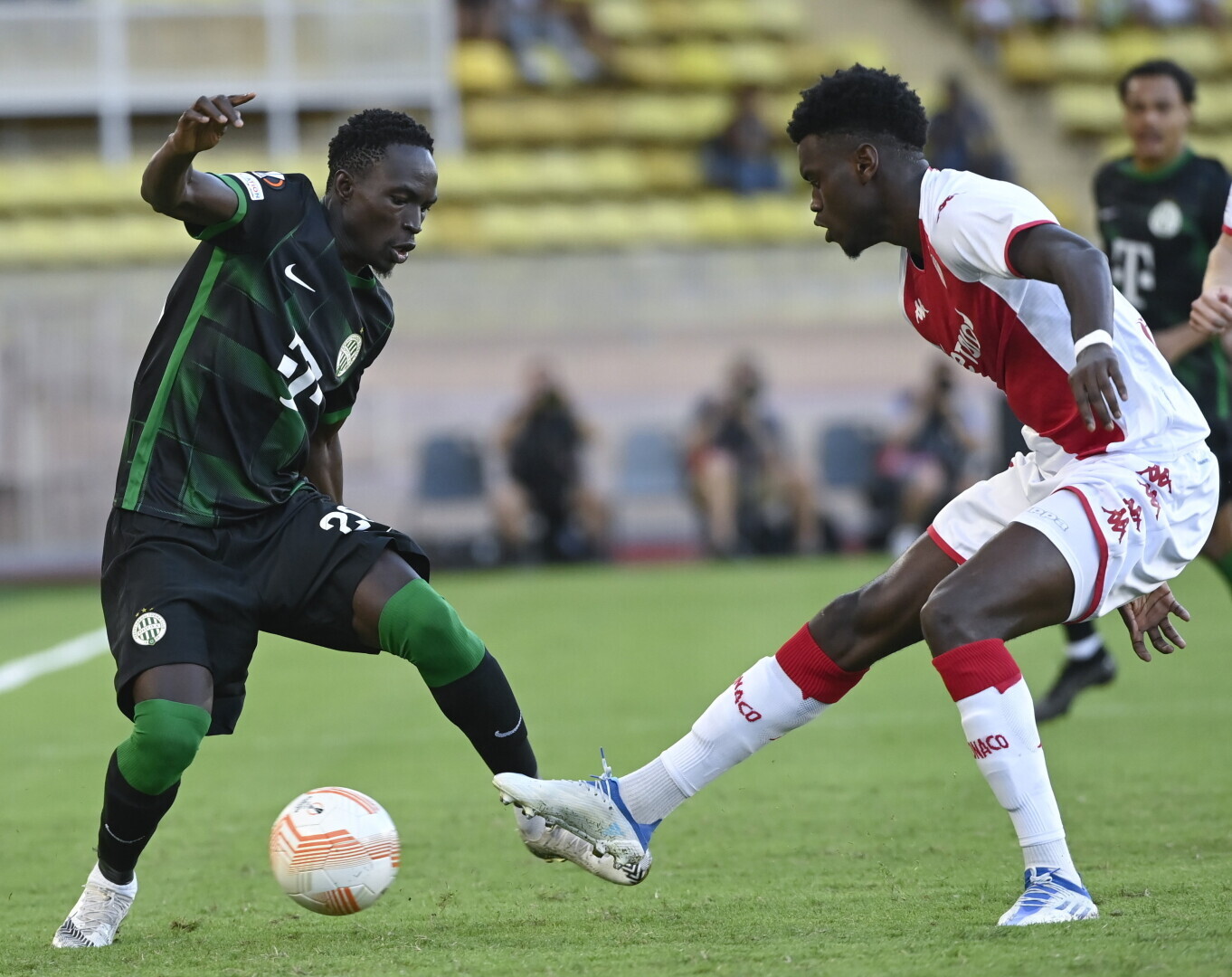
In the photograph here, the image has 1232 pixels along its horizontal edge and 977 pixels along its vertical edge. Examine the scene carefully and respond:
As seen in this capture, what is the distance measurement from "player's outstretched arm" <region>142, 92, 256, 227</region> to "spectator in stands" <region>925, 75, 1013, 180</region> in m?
13.9

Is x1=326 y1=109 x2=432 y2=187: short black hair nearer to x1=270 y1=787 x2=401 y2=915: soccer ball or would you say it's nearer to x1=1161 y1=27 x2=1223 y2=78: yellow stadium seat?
x1=270 y1=787 x2=401 y2=915: soccer ball

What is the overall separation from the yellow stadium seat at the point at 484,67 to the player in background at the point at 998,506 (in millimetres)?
15206

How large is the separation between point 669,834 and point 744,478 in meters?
11.3

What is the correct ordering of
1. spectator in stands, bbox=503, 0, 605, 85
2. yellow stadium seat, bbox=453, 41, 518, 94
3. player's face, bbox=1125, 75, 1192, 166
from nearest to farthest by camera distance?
1. player's face, bbox=1125, 75, 1192, 166
2. yellow stadium seat, bbox=453, 41, 518, 94
3. spectator in stands, bbox=503, 0, 605, 85

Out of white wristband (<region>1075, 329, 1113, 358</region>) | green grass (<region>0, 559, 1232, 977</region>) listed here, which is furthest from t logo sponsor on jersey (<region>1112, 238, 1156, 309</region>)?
white wristband (<region>1075, 329, 1113, 358</region>)

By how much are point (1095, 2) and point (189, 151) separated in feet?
60.5

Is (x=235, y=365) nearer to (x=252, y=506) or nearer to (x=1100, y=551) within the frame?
(x=252, y=506)

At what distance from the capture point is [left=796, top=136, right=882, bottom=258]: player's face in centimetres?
418

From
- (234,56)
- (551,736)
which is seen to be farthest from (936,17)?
(551,736)

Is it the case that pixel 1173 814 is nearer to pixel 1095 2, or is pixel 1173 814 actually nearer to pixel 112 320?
pixel 112 320

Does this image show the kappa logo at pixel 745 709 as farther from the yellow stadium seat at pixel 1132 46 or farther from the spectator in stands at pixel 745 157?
the yellow stadium seat at pixel 1132 46

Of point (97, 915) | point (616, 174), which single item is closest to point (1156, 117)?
point (97, 915)

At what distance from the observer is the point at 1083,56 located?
20.3m

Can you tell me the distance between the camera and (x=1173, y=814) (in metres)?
5.36
